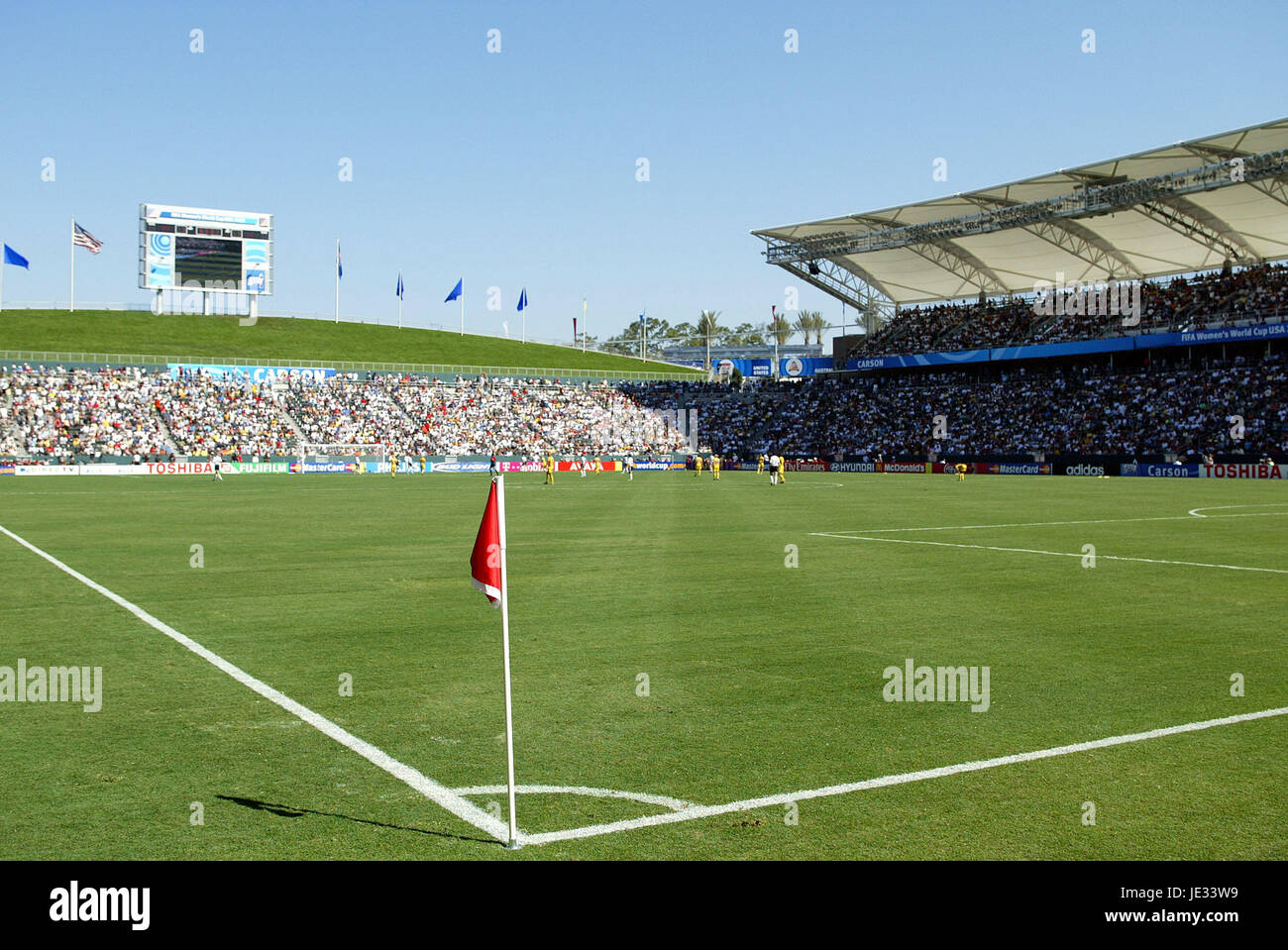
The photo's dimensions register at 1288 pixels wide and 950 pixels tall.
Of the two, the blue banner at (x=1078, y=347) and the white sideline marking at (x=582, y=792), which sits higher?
the blue banner at (x=1078, y=347)

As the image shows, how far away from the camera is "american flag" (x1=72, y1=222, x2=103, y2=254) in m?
76.1

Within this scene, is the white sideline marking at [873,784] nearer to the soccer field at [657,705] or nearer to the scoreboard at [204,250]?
the soccer field at [657,705]

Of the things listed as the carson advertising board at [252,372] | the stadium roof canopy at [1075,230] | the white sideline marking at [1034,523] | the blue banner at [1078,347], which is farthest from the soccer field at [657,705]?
the carson advertising board at [252,372]

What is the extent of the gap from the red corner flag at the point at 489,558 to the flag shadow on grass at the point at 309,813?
1382 mm

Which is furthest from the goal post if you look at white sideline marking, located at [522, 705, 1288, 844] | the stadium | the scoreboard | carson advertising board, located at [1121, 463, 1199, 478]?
white sideline marking, located at [522, 705, 1288, 844]

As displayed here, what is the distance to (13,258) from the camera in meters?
84.9

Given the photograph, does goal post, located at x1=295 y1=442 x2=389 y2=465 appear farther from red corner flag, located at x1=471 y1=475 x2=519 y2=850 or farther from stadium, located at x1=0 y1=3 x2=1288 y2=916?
red corner flag, located at x1=471 y1=475 x2=519 y2=850

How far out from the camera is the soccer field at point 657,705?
5.71 m

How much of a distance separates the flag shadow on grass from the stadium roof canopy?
53.7 meters

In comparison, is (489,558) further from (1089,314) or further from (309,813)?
(1089,314)

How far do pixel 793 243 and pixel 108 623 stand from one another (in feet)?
225
